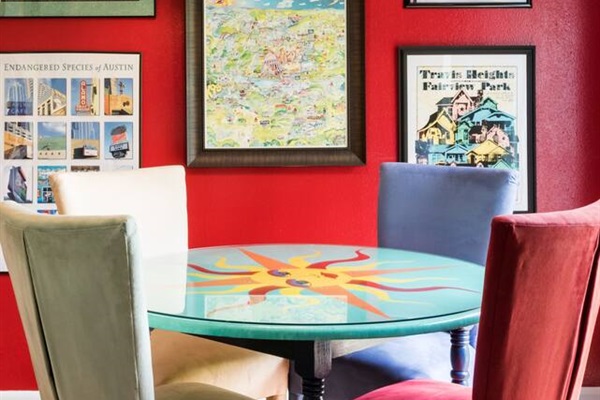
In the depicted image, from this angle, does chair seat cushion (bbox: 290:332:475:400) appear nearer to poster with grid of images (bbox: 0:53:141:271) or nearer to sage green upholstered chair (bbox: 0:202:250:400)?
sage green upholstered chair (bbox: 0:202:250:400)

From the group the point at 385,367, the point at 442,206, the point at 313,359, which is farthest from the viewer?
the point at 442,206

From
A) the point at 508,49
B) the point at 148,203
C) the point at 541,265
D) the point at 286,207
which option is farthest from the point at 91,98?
the point at 541,265

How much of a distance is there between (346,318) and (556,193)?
191cm

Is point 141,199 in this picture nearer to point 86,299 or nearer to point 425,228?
point 425,228

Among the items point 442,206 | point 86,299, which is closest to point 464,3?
point 442,206

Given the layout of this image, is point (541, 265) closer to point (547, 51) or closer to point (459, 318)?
point (459, 318)

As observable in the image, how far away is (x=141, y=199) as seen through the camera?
88.7 inches

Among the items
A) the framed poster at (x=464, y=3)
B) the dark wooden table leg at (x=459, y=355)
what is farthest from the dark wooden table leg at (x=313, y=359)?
the framed poster at (x=464, y=3)

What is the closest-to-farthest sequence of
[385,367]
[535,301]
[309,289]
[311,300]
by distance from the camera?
[535,301]
[311,300]
[309,289]
[385,367]

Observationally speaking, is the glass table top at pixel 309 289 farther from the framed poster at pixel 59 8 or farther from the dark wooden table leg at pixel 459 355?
the framed poster at pixel 59 8

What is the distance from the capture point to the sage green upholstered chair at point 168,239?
174 cm

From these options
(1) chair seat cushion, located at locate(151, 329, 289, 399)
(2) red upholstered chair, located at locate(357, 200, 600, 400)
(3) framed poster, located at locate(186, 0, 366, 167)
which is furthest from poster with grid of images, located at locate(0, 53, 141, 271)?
(2) red upholstered chair, located at locate(357, 200, 600, 400)

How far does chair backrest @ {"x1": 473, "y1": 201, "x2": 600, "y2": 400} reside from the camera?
916 mm

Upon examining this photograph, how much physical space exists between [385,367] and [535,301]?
83cm
